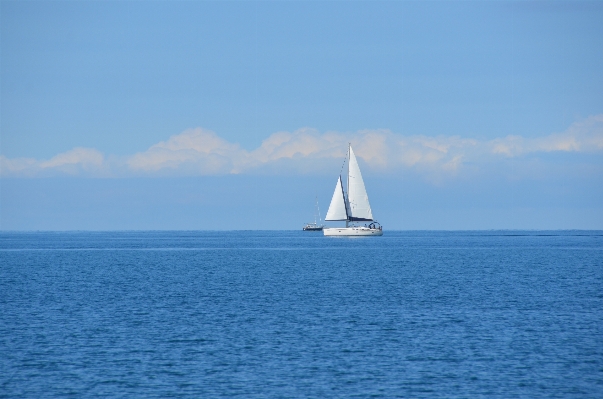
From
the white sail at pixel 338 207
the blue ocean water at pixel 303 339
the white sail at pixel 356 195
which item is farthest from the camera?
the white sail at pixel 338 207

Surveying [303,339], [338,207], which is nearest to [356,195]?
[338,207]

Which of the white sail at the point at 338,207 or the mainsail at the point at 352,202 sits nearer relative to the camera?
the mainsail at the point at 352,202

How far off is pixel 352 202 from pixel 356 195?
6.55 feet

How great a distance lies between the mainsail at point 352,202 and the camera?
7338 inches

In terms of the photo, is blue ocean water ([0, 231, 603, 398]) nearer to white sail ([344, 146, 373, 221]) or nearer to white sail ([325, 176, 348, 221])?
white sail ([344, 146, 373, 221])

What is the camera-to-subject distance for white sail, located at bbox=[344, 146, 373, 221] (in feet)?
610

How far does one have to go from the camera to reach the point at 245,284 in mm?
72750

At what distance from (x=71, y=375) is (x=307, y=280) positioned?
45410 mm

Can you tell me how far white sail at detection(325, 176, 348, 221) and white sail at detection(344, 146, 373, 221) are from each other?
2816 mm

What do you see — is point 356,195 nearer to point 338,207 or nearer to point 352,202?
point 352,202

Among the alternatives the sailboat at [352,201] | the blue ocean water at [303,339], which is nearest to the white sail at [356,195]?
the sailboat at [352,201]

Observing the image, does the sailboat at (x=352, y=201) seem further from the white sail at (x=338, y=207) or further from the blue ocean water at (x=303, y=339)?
the blue ocean water at (x=303, y=339)

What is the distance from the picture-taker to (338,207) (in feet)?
637

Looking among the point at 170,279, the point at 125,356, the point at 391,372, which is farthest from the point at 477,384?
the point at 170,279
